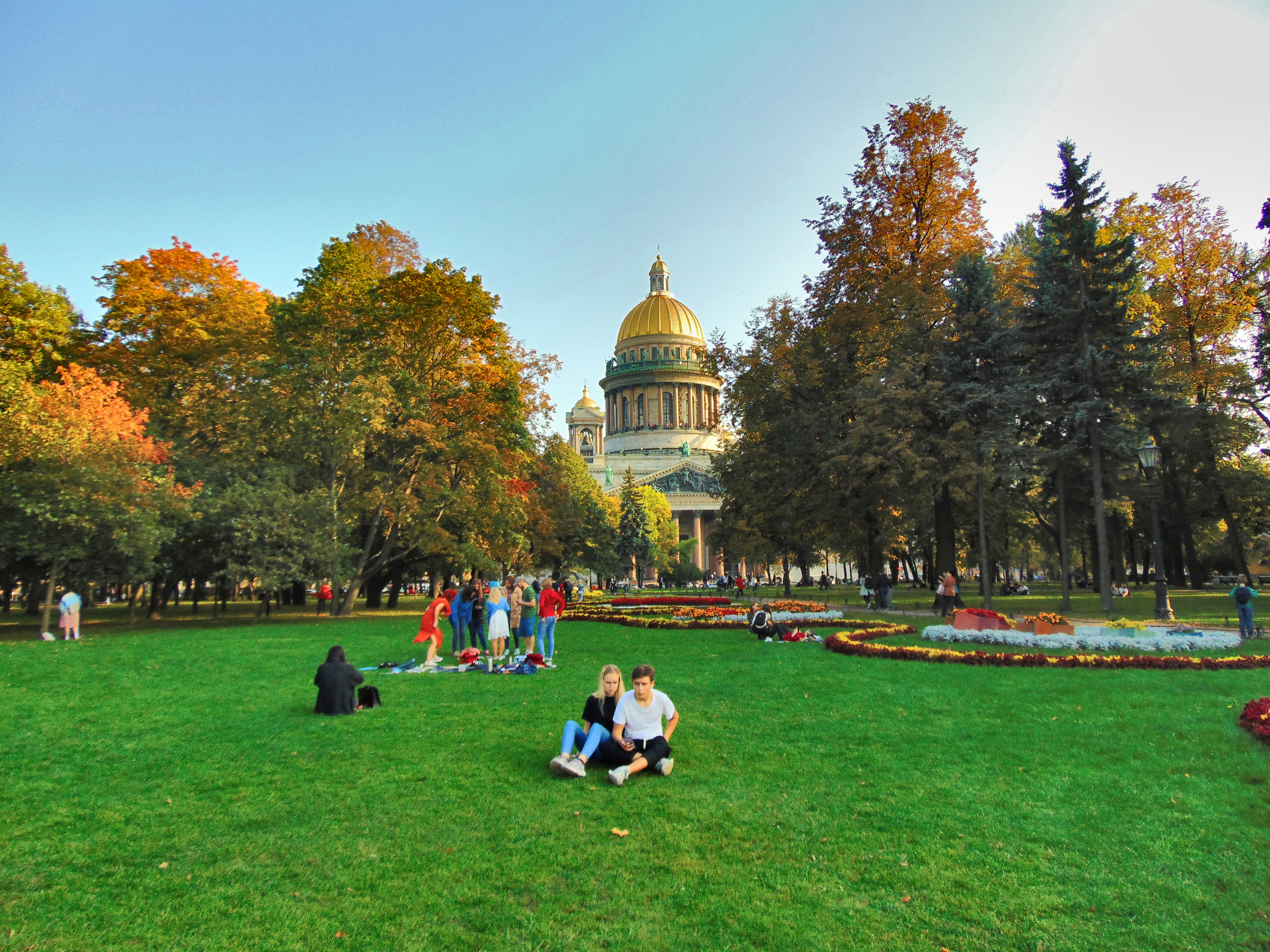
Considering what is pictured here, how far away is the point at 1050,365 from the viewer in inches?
866

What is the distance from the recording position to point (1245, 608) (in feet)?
48.4

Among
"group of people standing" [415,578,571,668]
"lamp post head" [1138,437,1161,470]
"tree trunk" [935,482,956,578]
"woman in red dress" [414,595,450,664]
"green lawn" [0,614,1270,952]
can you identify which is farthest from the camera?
"tree trunk" [935,482,956,578]

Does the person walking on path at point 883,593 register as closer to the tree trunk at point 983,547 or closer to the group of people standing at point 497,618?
the tree trunk at point 983,547

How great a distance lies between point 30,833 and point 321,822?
74.8 inches

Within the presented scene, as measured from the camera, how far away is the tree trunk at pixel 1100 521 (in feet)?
65.7

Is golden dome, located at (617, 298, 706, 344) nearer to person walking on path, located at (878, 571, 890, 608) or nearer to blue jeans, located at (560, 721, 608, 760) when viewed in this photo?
person walking on path, located at (878, 571, 890, 608)

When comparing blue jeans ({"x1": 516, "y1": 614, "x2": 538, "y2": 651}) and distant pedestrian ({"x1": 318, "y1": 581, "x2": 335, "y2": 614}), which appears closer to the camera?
blue jeans ({"x1": 516, "y1": 614, "x2": 538, "y2": 651})

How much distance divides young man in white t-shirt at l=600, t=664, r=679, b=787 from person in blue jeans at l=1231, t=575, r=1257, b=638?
505 inches

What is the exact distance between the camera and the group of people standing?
13406 mm

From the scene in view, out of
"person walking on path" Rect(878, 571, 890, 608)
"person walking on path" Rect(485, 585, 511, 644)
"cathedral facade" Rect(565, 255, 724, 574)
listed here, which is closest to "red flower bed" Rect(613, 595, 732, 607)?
"person walking on path" Rect(878, 571, 890, 608)

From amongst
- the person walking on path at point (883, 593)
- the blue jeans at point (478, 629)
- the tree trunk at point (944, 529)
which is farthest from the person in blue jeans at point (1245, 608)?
the blue jeans at point (478, 629)

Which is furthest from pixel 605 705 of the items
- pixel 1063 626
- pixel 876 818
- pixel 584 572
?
pixel 584 572

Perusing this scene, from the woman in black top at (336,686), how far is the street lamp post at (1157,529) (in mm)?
16743

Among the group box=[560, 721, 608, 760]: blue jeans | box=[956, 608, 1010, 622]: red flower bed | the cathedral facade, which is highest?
the cathedral facade
